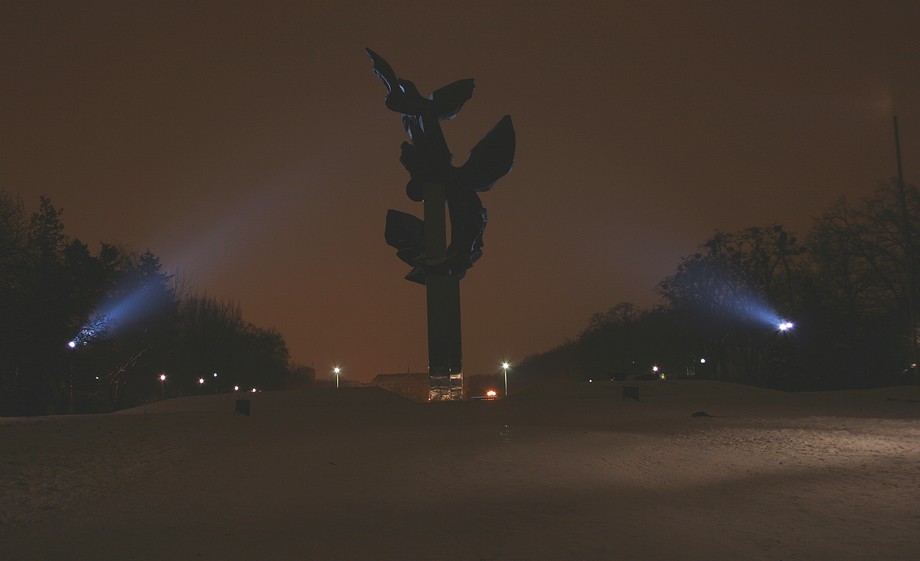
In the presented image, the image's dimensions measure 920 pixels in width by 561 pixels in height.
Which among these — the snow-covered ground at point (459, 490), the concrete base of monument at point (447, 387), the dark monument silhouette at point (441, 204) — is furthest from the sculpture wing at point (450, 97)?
the snow-covered ground at point (459, 490)

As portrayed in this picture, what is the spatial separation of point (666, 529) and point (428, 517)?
2760 millimetres

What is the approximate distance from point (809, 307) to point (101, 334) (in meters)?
36.3

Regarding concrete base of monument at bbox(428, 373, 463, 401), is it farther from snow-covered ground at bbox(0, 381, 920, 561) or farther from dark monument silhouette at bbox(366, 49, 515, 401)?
snow-covered ground at bbox(0, 381, 920, 561)

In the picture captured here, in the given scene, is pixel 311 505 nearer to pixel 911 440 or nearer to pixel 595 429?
pixel 595 429

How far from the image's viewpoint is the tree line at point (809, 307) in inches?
1452

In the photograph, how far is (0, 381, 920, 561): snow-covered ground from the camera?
7.83m

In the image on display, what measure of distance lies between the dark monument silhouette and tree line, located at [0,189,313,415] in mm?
11837

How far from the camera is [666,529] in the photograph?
27.7 feet

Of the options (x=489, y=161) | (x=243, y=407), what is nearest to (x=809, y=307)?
(x=489, y=161)

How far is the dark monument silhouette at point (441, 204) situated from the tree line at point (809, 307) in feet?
52.4

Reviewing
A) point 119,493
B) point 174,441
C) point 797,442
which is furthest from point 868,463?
point 174,441

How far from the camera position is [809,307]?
40656mm

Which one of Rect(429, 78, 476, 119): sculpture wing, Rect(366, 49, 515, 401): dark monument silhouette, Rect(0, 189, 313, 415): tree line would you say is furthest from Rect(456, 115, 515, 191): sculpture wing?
Rect(0, 189, 313, 415): tree line

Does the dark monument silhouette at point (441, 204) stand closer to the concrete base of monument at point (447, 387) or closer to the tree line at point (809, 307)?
the concrete base of monument at point (447, 387)
